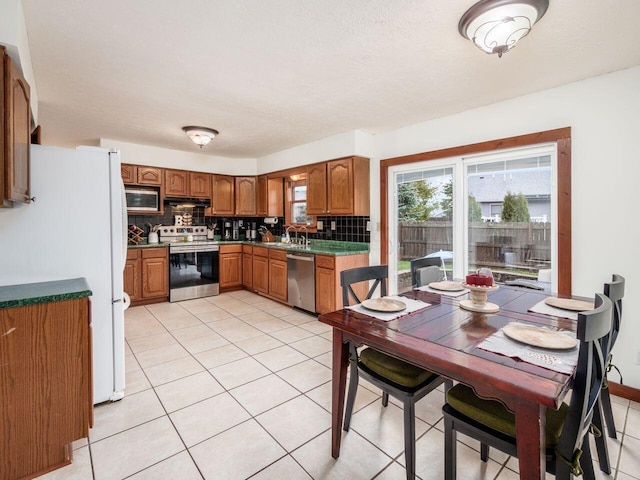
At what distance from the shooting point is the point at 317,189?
4445mm

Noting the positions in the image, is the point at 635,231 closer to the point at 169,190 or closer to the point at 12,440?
the point at 12,440

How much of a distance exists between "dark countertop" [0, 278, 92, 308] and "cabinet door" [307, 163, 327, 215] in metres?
2.98

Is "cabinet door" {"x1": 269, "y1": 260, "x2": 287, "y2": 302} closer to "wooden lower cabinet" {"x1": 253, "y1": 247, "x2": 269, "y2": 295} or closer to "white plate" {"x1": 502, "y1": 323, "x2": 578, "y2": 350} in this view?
"wooden lower cabinet" {"x1": 253, "y1": 247, "x2": 269, "y2": 295}

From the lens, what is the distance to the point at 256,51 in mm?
2135

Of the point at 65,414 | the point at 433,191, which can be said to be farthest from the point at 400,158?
the point at 65,414

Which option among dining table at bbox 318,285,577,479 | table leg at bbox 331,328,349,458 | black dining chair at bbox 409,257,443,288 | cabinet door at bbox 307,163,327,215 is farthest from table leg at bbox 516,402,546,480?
cabinet door at bbox 307,163,327,215

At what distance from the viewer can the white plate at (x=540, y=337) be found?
3.96ft

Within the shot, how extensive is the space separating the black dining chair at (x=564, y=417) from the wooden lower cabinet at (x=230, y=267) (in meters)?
4.45

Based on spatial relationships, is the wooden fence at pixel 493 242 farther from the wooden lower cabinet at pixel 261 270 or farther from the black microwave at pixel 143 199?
the black microwave at pixel 143 199

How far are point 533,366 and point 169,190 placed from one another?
5.12 meters

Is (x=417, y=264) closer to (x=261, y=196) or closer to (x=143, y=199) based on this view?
(x=261, y=196)

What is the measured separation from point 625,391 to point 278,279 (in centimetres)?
374

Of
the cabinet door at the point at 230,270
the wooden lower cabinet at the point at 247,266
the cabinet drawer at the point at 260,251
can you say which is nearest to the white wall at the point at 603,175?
the cabinet drawer at the point at 260,251

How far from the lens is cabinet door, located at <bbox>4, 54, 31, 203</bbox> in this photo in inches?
58.6
